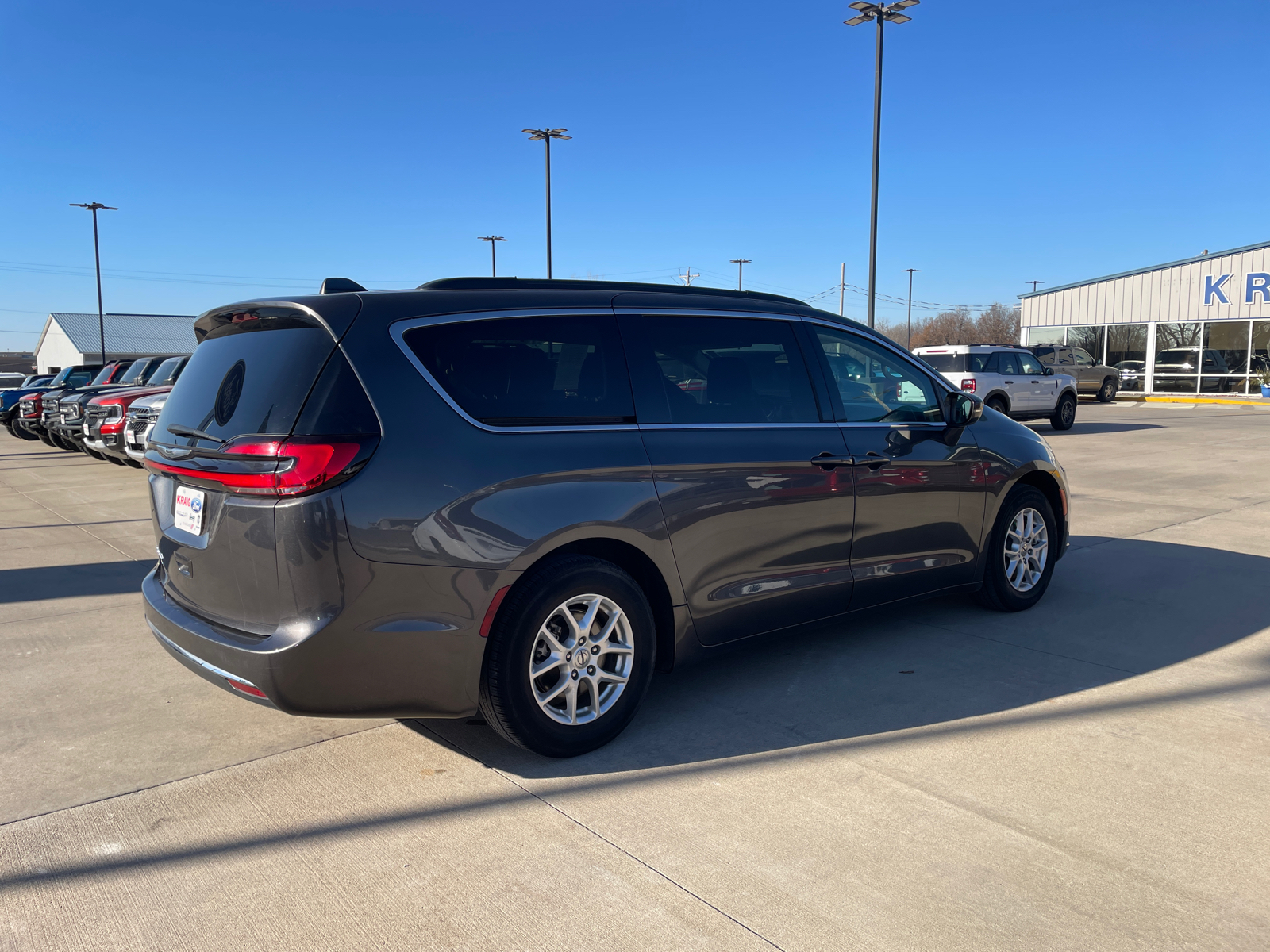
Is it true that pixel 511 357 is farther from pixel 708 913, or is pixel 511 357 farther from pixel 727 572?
pixel 708 913

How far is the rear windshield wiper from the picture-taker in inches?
137

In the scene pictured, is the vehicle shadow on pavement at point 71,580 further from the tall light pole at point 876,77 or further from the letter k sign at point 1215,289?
the letter k sign at point 1215,289

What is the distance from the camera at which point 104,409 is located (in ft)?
45.1

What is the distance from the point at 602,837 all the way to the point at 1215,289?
37839mm

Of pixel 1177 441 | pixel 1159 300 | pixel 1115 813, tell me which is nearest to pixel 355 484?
pixel 1115 813

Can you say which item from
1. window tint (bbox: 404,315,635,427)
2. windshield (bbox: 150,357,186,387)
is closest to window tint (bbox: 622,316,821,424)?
window tint (bbox: 404,315,635,427)

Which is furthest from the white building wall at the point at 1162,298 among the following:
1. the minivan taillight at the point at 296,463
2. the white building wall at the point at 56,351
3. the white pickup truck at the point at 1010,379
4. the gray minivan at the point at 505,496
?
the white building wall at the point at 56,351

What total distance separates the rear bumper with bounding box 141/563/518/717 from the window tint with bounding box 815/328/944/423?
7.09ft

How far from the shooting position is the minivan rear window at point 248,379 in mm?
3312

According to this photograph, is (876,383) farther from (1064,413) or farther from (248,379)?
(1064,413)

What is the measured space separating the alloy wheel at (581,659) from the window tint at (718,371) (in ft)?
2.69

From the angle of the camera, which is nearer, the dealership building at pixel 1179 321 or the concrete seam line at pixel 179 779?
the concrete seam line at pixel 179 779

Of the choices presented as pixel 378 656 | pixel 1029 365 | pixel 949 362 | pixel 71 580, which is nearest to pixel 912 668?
pixel 378 656

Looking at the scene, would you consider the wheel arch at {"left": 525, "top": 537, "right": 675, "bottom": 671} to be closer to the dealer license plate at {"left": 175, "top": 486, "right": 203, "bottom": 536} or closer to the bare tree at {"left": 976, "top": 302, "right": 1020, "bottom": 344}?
the dealer license plate at {"left": 175, "top": 486, "right": 203, "bottom": 536}
